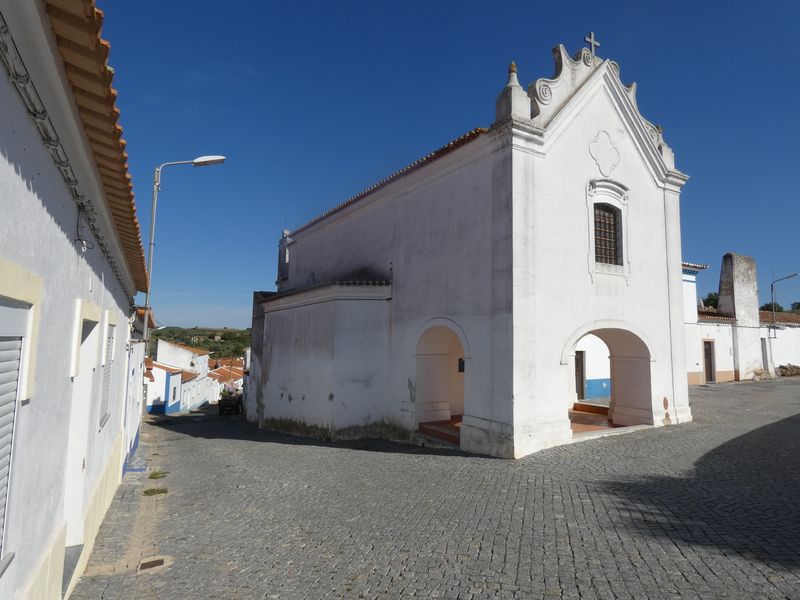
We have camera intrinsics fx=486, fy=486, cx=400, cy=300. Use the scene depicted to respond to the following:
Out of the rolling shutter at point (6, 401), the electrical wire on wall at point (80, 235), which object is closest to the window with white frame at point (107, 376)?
the electrical wire on wall at point (80, 235)

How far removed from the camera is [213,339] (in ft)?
327

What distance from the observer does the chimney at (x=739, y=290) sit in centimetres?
2525

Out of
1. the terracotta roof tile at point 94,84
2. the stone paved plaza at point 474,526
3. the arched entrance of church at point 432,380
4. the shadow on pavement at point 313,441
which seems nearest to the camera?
the terracotta roof tile at point 94,84

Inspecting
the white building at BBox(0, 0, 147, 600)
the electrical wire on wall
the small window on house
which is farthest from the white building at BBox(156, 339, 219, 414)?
the electrical wire on wall

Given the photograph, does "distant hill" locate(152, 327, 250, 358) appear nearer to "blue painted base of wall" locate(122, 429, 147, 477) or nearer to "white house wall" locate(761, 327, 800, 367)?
"blue painted base of wall" locate(122, 429, 147, 477)

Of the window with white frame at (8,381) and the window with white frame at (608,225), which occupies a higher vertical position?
the window with white frame at (608,225)

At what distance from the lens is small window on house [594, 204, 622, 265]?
38.3ft

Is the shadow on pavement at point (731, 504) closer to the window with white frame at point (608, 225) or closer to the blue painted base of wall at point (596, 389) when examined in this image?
the window with white frame at point (608, 225)

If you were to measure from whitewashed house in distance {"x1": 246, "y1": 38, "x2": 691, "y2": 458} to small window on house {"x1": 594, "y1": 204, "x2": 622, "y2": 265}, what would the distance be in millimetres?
37

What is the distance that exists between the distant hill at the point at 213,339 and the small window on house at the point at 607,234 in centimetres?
5902

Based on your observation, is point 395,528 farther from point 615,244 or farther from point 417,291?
point 615,244

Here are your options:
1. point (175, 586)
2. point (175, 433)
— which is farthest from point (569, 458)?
point (175, 433)

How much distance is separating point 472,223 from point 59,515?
29.4 feet

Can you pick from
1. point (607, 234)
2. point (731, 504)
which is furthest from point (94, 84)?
point (607, 234)
